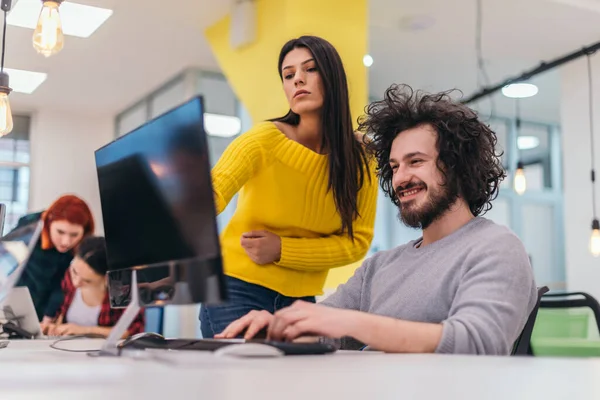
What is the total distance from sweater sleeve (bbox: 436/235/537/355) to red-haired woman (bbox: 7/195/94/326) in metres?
2.26

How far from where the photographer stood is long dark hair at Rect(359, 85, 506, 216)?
1.54m

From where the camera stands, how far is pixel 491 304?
1183 mm

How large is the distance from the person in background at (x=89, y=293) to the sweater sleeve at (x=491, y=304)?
5.89 ft

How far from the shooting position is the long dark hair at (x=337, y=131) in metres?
1.79

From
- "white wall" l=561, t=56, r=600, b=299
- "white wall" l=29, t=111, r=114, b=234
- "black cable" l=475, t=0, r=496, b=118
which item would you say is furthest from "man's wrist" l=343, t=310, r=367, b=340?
"white wall" l=29, t=111, r=114, b=234

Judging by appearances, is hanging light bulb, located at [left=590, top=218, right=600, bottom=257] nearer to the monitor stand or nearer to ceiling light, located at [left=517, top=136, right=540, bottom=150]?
ceiling light, located at [left=517, top=136, right=540, bottom=150]

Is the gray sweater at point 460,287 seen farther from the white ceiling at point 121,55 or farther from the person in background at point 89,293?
the white ceiling at point 121,55

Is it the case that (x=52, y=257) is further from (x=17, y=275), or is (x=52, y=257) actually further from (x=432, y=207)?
(x=432, y=207)

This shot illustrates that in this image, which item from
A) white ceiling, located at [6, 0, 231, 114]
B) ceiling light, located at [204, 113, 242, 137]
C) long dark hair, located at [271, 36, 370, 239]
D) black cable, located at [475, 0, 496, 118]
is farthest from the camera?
ceiling light, located at [204, 113, 242, 137]

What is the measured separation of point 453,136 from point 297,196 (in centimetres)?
43

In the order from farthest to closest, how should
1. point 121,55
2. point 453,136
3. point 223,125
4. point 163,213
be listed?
1. point 223,125
2. point 121,55
3. point 453,136
4. point 163,213

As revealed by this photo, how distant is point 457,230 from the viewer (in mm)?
1473

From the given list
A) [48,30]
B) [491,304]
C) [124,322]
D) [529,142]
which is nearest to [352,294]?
[491,304]

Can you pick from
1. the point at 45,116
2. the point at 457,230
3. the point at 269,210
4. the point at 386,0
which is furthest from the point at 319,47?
the point at 45,116
